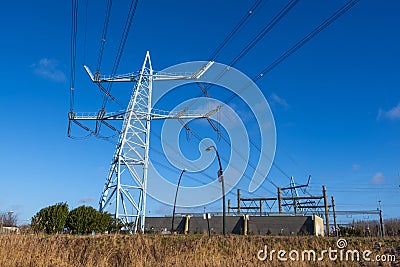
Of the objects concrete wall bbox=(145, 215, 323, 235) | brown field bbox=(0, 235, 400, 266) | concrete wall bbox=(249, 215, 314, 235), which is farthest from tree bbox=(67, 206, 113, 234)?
concrete wall bbox=(249, 215, 314, 235)

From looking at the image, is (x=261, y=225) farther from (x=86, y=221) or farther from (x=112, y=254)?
(x=112, y=254)

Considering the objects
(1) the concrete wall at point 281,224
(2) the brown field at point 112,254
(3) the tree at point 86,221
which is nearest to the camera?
(2) the brown field at point 112,254

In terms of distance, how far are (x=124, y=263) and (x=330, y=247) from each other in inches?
442

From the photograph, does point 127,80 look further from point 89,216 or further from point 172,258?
point 172,258

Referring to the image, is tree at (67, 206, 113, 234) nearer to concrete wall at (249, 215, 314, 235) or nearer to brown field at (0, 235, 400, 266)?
brown field at (0, 235, 400, 266)

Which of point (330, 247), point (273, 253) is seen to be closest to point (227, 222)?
point (330, 247)

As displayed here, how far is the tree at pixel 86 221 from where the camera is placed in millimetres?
24016

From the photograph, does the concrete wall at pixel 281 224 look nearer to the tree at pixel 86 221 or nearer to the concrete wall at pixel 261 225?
the concrete wall at pixel 261 225

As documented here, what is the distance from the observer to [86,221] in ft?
79.5

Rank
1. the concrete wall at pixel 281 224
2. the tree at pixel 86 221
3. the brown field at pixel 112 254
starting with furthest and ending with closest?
the concrete wall at pixel 281 224 < the tree at pixel 86 221 < the brown field at pixel 112 254

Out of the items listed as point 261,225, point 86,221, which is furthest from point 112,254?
point 261,225

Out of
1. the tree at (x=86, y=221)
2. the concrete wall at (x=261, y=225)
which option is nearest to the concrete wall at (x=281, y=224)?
the concrete wall at (x=261, y=225)

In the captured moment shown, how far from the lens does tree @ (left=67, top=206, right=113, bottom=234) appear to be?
2402cm

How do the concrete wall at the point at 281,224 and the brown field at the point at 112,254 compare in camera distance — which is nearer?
the brown field at the point at 112,254
